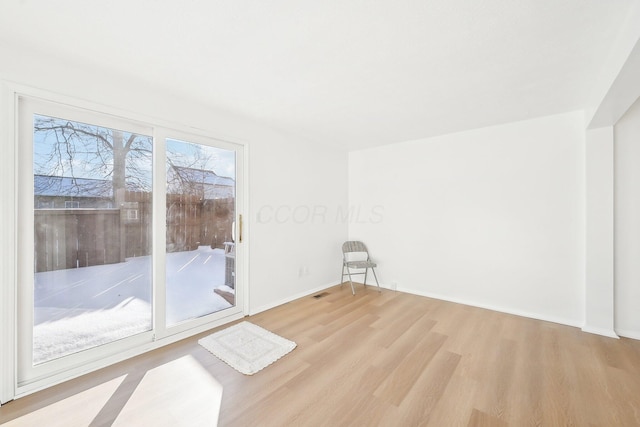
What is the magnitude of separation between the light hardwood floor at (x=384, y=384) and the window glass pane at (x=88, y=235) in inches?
15.5

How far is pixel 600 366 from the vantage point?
2.16 m

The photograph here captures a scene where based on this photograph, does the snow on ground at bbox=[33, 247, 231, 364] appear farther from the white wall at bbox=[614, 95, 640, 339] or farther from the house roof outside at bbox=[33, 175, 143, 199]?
the white wall at bbox=[614, 95, 640, 339]

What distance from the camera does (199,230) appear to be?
2.90 m

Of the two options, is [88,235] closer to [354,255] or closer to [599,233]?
[354,255]

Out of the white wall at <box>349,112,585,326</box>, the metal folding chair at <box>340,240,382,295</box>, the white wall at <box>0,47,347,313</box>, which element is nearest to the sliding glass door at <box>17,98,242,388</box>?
the white wall at <box>0,47,347,313</box>

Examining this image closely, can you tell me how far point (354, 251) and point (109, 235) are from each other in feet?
11.5

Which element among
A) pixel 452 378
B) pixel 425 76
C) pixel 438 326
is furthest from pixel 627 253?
pixel 425 76

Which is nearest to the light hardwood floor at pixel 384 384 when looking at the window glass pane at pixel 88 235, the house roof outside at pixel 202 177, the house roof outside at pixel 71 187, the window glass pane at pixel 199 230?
the window glass pane at pixel 88 235

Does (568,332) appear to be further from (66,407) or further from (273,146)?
(66,407)

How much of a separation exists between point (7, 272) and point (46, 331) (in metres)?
0.58

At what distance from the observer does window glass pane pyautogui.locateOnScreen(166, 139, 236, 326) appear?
268 centimetres

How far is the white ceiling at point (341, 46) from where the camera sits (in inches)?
58.1

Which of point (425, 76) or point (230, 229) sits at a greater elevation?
point (425, 76)

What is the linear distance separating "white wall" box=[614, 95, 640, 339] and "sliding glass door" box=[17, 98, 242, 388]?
4.46 m
